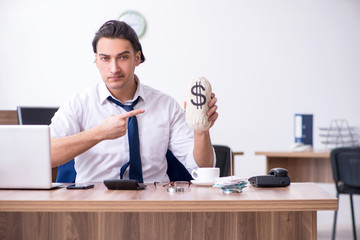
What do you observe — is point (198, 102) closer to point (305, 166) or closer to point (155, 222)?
point (155, 222)

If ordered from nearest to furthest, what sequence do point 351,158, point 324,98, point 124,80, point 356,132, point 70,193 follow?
point 70,193
point 124,80
point 351,158
point 356,132
point 324,98

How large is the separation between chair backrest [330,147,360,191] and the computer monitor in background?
78.0 inches

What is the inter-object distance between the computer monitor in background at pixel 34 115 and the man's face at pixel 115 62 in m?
0.61

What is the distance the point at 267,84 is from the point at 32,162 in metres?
3.75

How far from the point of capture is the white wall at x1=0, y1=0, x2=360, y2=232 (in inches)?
190

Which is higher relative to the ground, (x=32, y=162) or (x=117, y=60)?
(x=117, y=60)

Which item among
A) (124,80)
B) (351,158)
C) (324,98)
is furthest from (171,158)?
(324,98)

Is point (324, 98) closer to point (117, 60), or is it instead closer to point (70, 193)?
point (117, 60)

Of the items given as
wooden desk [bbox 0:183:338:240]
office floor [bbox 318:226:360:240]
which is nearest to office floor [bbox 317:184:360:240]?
office floor [bbox 318:226:360:240]

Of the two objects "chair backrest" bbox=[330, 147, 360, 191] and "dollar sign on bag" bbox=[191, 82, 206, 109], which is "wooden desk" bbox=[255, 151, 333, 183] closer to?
"chair backrest" bbox=[330, 147, 360, 191]

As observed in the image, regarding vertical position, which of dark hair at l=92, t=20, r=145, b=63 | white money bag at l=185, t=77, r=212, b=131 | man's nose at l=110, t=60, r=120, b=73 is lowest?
white money bag at l=185, t=77, r=212, b=131

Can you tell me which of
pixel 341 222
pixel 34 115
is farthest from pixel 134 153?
pixel 341 222

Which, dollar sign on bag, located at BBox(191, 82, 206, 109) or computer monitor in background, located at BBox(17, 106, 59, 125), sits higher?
dollar sign on bag, located at BBox(191, 82, 206, 109)

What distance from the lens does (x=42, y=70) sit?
5.05 m
